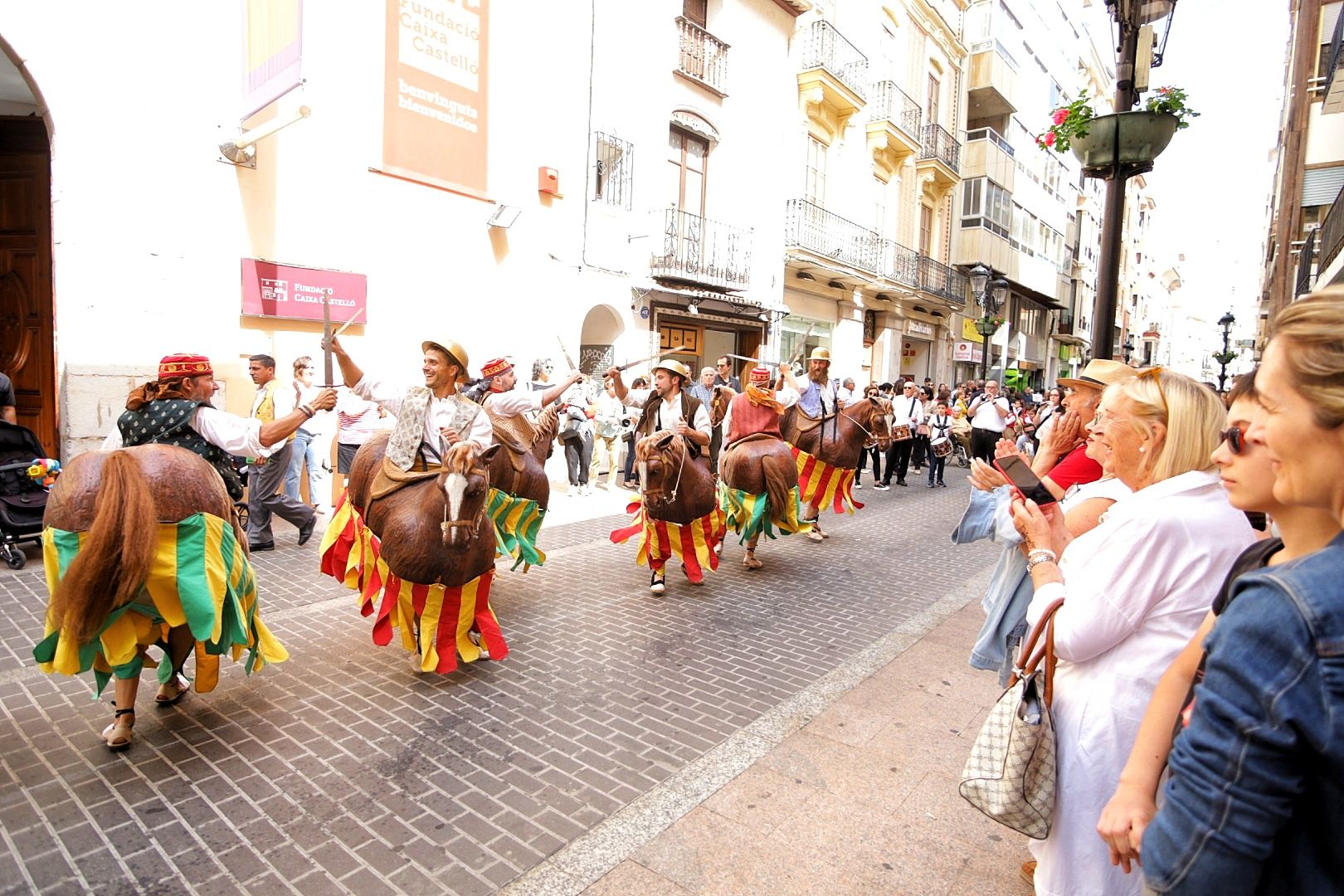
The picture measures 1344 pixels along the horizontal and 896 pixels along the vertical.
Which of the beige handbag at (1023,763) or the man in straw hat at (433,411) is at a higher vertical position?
the man in straw hat at (433,411)

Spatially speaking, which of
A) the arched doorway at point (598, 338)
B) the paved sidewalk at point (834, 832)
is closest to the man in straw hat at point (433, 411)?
the paved sidewalk at point (834, 832)

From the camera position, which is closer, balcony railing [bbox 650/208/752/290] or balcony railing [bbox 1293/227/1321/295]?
balcony railing [bbox 1293/227/1321/295]

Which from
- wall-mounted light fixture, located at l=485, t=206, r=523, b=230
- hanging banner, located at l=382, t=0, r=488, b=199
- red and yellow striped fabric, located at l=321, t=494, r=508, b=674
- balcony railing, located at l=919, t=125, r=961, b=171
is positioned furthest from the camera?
balcony railing, located at l=919, t=125, r=961, b=171

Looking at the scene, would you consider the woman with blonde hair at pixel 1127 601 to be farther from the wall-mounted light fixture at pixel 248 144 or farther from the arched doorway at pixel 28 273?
the arched doorway at pixel 28 273

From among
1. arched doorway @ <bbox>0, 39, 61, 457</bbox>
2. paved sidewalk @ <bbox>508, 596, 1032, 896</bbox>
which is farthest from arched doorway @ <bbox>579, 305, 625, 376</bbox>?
paved sidewalk @ <bbox>508, 596, 1032, 896</bbox>

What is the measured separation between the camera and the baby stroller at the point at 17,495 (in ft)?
21.2

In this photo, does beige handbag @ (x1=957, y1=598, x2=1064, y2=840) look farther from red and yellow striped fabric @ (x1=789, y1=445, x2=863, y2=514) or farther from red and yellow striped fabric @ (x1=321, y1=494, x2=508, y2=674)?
red and yellow striped fabric @ (x1=789, y1=445, x2=863, y2=514)

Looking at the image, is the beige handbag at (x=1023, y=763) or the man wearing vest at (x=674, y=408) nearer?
the beige handbag at (x=1023, y=763)

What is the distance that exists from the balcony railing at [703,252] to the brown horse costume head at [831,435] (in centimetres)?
622

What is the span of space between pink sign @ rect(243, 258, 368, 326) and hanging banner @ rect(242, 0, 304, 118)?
1725 mm

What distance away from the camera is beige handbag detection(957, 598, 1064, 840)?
2.03m

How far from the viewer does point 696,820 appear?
10.6 ft

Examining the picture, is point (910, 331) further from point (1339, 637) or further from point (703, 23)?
point (1339, 637)

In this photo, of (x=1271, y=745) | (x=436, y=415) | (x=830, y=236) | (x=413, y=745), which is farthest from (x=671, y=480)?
(x=830, y=236)
